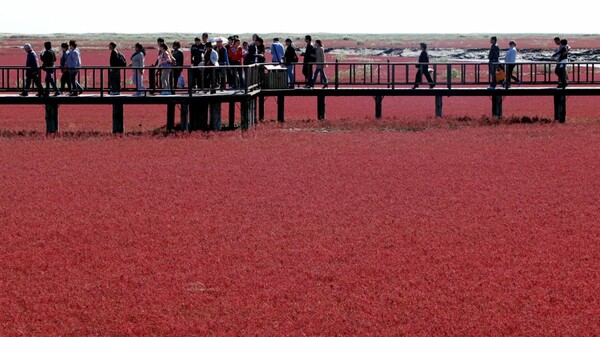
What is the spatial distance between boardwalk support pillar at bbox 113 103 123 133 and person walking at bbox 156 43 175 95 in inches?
45.3

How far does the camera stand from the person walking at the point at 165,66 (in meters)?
30.6

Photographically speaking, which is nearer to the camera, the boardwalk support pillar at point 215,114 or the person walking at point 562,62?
the boardwalk support pillar at point 215,114

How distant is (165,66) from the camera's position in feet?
101

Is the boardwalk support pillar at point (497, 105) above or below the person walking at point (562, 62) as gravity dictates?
below

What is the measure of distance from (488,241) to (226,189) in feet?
Answer: 19.8

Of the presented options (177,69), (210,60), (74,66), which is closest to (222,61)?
(210,60)

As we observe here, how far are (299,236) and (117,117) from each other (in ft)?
51.8

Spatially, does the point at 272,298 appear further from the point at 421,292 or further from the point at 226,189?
the point at 226,189

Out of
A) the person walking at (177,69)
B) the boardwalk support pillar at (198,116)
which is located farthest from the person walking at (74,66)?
the boardwalk support pillar at (198,116)

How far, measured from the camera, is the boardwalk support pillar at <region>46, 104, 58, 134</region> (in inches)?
1216

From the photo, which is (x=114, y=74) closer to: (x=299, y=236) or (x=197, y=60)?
(x=197, y=60)

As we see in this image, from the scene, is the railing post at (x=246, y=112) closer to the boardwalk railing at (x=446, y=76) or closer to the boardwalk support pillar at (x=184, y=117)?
the boardwalk support pillar at (x=184, y=117)

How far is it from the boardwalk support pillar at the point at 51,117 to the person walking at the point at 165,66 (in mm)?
2702

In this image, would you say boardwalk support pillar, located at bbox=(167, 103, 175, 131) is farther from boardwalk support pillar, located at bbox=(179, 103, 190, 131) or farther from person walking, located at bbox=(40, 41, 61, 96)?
person walking, located at bbox=(40, 41, 61, 96)
